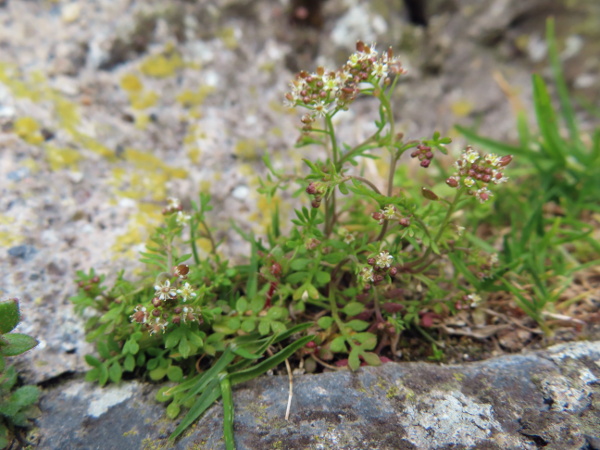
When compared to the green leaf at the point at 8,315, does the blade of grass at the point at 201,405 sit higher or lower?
lower

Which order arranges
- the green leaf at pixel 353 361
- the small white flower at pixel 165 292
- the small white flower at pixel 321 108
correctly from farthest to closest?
1. the green leaf at pixel 353 361
2. the small white flower at pixel 321 108
3. the small white flower at pixel 165 292

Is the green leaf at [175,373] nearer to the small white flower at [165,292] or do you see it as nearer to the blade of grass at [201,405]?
the blade of grass at [201,405]

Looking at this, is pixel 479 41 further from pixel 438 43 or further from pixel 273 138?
pixel 273 138

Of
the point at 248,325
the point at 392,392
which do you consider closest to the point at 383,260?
the point at 392,392

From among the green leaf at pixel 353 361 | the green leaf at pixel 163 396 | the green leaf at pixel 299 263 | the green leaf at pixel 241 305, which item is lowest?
the green leaf at pixel 163 396

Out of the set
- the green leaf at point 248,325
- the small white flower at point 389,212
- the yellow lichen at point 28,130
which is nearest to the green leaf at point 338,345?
the green leaf at point 248,325

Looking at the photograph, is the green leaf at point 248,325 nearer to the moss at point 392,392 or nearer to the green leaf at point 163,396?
the green leaf at point 163,396

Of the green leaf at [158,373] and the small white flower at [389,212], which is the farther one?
the green leaf at [158,373]

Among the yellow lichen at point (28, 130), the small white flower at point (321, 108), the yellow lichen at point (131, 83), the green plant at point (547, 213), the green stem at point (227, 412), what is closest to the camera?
the green stem at point (227, 412)

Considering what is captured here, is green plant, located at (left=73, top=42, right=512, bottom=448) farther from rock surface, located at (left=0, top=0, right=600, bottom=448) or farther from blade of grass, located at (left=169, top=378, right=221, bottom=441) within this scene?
rock surface, located at (left=0, top=0, right=600, bottom=448)
